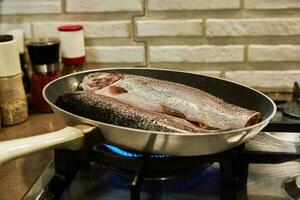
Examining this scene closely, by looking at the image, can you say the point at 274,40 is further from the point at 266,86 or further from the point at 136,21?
the point at 136,21

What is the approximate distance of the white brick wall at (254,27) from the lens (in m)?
0.97

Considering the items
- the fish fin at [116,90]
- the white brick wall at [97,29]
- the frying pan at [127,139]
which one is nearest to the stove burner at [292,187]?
the frying pan at [127,139]

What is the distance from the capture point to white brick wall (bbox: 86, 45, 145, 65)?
3.36 ft

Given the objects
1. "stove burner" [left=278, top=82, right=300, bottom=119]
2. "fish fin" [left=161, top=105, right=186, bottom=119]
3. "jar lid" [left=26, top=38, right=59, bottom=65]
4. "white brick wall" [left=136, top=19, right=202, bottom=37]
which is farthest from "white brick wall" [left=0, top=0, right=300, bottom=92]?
"fish fin" [left=161, top=105, right=186, bottom=119]

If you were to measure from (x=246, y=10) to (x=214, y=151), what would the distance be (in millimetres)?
481

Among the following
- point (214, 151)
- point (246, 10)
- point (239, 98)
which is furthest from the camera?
point (246, 10)

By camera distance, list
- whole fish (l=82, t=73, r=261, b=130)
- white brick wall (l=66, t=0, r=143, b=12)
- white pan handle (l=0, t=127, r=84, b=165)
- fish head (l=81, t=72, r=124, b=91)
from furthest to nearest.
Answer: white brick wall (l=66, t=0, r=143, b=12) < fish head (l=81, t=72, r=124, b=91) < whole fish (l=82, t=73, r=261, b=130) < white pan handle (l=0, t=127, r=84, b=165)

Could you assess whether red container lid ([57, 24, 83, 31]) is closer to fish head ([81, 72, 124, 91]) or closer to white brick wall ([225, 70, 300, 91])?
fish head ([81, 72, 124, 91])

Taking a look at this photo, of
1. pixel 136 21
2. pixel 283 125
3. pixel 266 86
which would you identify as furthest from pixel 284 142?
pixel 136 21

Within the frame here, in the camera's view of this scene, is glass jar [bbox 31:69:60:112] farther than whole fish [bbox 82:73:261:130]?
Yes

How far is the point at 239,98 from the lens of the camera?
751 millimetres

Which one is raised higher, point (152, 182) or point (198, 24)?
point (198, 24)

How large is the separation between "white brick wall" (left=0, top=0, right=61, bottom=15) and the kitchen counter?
0.80 ft

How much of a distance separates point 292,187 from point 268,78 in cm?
40
